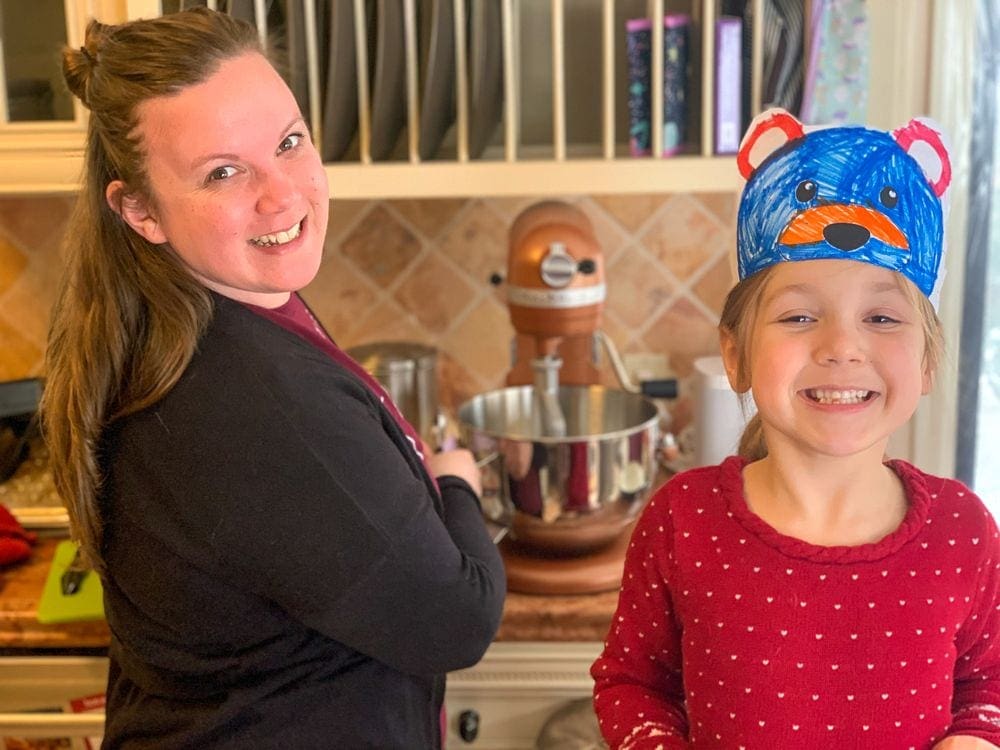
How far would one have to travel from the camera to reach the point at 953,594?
2.57ft

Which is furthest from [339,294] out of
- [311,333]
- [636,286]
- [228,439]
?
[228,439]

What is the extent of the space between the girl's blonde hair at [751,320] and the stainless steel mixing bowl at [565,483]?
566 millimetres

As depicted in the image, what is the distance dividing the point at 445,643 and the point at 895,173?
0.56m

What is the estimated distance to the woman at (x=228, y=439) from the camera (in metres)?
0.93

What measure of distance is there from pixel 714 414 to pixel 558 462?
29 centimetres

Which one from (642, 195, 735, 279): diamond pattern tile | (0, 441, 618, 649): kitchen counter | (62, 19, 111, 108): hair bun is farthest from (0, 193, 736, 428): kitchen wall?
(62, 19, 111, 108): hair bun

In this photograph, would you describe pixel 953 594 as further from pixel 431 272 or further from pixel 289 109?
pixel 431 272

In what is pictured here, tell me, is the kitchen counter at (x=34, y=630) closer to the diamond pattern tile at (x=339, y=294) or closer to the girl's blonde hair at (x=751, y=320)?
the diamond pattern tile at (x=339, y=294)

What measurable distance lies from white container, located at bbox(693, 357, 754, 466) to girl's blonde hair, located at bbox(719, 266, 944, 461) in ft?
2.36

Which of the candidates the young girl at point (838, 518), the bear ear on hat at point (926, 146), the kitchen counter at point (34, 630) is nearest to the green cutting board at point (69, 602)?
the kitchen counter at point (34, 630)

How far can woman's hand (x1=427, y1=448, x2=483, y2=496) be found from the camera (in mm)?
1211

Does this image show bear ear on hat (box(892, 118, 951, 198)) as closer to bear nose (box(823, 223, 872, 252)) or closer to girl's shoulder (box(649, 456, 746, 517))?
bear nose (box(823, 223, 872, 252))

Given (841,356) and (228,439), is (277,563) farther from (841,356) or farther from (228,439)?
(841,356)

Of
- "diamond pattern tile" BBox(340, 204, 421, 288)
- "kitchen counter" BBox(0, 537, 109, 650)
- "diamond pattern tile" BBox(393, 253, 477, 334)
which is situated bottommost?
"kitchen counter" BBox(0, 537, 109, 650)
